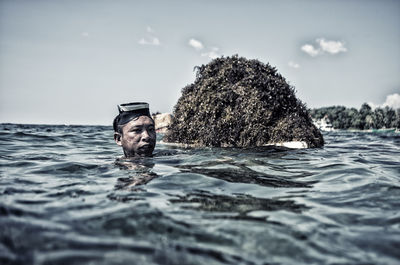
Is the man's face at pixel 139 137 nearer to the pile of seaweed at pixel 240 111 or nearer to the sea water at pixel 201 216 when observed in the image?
the sea water at pixel 201 216

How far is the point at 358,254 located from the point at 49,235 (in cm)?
221

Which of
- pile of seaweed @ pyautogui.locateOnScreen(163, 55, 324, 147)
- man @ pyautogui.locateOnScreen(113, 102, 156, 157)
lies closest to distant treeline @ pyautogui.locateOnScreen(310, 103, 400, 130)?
pile of seaweed @ pyautogui.locateOnScreen(163, 55, 324, 147)

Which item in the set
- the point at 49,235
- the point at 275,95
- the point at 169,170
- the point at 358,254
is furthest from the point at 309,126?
the point at 49,235

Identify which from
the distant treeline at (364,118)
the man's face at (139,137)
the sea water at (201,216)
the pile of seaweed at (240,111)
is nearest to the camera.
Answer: the sea water at (201,216)

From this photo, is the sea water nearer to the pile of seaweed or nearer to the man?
the man

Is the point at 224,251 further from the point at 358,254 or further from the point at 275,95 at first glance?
the point at 275,95

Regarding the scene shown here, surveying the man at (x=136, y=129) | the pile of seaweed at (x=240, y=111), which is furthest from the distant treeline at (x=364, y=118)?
the man at (x=136, y=129)

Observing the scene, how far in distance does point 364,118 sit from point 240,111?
214 feet

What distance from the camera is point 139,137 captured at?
6.15 m

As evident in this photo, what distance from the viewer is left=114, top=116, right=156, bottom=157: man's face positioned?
611 cm

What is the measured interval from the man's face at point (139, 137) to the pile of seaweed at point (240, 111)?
2.51 metres

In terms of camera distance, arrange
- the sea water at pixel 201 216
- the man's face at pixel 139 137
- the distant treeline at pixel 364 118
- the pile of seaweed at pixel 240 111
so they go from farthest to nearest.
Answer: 1. the distant treeline at pixel 364 118
2. the pile of seaweed at pixel 240 111
3. the man's face at pixel 139 137
4. the sea water at pixel 201 216

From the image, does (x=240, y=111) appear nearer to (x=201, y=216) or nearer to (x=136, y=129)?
(x=136, y=129)

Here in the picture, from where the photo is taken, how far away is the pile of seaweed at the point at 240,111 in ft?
26.8
